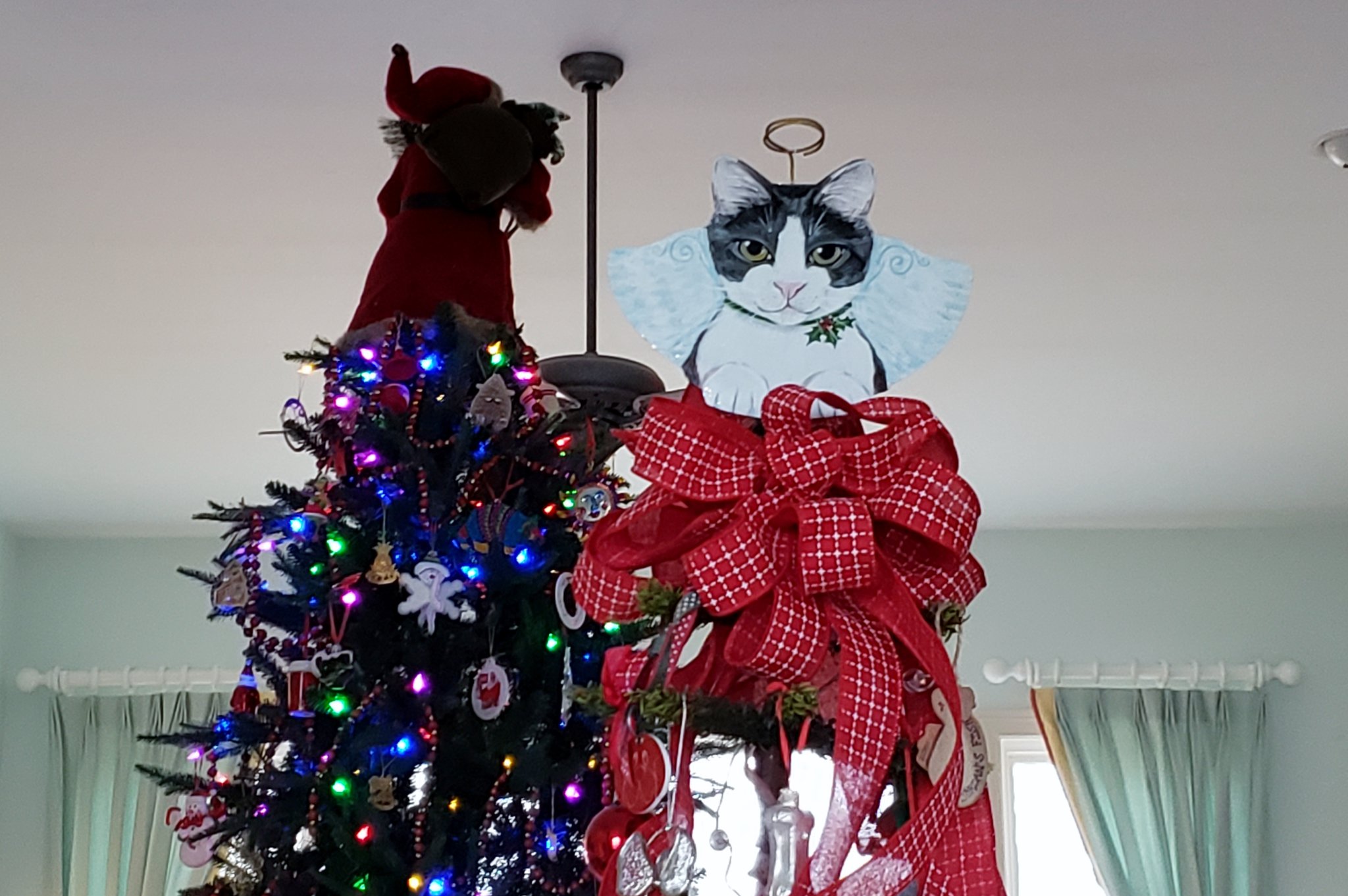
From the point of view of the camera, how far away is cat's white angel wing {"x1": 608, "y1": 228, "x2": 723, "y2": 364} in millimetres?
883

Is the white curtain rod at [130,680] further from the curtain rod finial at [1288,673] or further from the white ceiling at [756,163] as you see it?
the curtain rod finial at [1288,673]

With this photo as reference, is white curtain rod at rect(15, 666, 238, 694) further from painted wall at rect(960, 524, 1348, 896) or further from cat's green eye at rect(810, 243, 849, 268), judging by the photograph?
cat's green eye at rect(810, 243, 849, 268)

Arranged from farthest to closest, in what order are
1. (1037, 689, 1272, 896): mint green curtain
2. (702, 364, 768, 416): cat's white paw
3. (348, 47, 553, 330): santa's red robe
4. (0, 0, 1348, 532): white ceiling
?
1. (1037, 689, 1272, 896): mint green curtain
2. (0, 0, 1348, 532): white ceiling
3. (348, 47, 553, 330): santa's red robe
4. (702, 364, 768, 416): cat's white paw

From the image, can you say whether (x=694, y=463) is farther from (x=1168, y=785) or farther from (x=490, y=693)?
(x=1168, y=785)

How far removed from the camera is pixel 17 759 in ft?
13.7

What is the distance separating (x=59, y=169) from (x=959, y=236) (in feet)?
4.53

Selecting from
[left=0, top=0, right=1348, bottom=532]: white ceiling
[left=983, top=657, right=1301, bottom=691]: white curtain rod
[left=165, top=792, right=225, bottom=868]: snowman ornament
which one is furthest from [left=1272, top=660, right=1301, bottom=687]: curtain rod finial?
[left=165, top=792, right=225, bottom=868]: snowman ornament

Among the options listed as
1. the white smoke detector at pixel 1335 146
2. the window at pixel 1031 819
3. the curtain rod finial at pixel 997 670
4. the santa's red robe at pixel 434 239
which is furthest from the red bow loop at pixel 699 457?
the curtain rod finial at pixel 997 670

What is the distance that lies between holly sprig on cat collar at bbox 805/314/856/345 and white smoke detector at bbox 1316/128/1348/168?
142cm

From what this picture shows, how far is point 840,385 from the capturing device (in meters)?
0.88

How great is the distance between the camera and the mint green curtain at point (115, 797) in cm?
401

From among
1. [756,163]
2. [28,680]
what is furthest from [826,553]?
[28,680]

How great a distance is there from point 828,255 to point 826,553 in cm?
20

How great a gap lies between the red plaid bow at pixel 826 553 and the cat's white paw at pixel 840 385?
0.01 m
